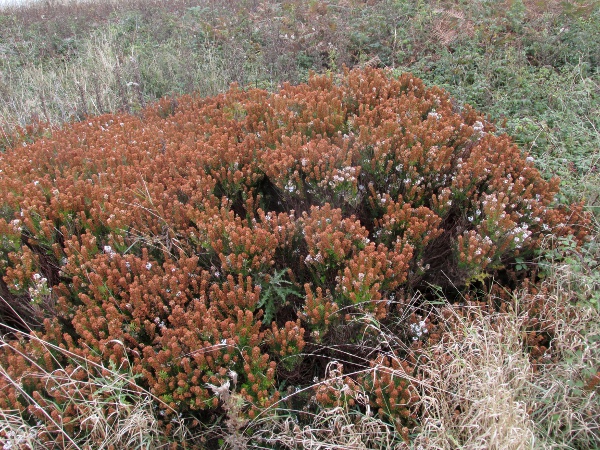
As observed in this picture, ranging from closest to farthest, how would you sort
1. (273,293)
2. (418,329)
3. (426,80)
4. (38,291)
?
(38,291) < (418,329) < (273,293) < (426,80)

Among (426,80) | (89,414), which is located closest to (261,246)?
(89,414)

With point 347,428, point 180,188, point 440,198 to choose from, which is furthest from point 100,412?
point 440,198

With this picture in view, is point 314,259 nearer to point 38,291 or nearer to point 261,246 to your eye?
point 261,246

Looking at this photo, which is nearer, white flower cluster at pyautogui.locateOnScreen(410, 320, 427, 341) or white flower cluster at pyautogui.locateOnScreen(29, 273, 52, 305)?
white flower cluster at pyautogui.locateOnScreen(29, 273, 52, 305)

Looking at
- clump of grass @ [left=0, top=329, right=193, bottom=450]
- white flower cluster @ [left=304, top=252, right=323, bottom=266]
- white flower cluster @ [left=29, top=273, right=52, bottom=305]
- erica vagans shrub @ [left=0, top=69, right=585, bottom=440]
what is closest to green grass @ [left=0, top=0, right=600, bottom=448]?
clump of grass @ [left=0, top=329, right=193, bottom=450]

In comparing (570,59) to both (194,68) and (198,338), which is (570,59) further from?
(198,338)

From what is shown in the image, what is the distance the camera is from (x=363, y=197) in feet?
12.2

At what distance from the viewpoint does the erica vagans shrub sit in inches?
106

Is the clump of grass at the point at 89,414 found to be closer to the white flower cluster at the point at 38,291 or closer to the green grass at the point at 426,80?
the green grass at the point at 426,80

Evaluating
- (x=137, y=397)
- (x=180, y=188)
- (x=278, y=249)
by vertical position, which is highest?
(x=180, y=188)

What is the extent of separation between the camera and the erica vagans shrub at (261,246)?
106 inches

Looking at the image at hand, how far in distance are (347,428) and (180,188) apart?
2.10 m

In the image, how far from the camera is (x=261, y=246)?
314 cm

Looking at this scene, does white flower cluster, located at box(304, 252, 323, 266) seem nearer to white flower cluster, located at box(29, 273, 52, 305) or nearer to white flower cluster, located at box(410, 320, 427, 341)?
white flower cluster, located at box(410, 320, 427, 341)
